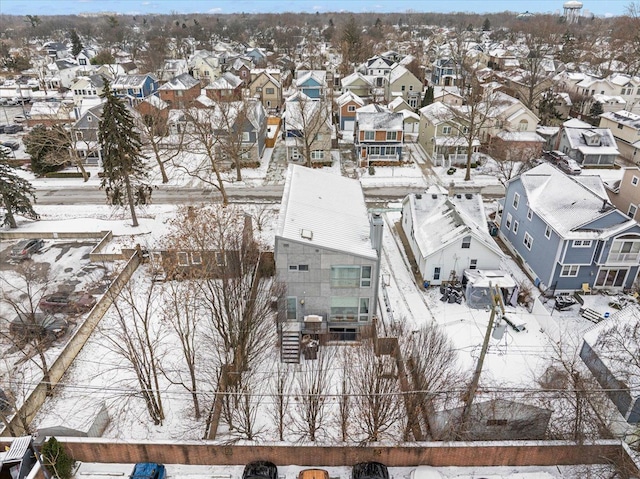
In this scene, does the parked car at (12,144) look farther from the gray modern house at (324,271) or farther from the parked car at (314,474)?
the parked car at (314,474)

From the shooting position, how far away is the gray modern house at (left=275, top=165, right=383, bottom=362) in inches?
968

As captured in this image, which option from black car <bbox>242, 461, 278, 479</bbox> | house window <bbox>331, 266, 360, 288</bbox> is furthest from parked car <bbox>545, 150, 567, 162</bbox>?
black car <bbox>242, 461, 278, 479</bbox>

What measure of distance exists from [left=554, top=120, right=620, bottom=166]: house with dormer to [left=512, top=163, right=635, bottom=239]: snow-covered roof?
59.4 ft

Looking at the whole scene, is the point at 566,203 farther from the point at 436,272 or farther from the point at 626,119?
the point at 626,119

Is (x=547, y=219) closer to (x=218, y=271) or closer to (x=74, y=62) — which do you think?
(x=218, y=271)

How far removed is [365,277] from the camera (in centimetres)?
2530

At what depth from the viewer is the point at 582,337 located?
25.8 m

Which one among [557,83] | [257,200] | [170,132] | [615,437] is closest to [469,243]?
[615,437]

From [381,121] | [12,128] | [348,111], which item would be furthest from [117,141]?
[12,128]

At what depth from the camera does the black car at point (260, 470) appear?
18.8 m

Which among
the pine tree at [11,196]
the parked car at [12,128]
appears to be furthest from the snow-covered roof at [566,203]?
the parked car at [12,128]

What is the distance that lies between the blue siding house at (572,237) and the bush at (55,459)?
27901mm

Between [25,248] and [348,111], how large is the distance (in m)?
41.0

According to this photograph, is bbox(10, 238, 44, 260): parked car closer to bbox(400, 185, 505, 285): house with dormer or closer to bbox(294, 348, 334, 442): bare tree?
bbox(294, 348, 334, 442): bare tree
